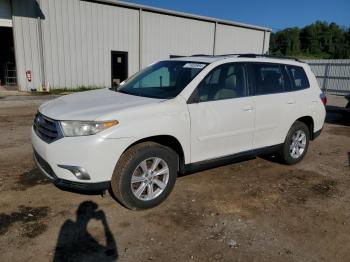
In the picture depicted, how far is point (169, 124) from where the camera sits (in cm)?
371

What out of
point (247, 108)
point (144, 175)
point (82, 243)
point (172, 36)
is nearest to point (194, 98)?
point (247, 108)

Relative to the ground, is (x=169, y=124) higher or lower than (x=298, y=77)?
lower

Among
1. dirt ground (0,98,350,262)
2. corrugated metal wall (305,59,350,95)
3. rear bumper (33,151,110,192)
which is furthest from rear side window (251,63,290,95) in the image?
corrugated metal wall (305,59,350,95)

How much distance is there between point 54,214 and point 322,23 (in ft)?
380

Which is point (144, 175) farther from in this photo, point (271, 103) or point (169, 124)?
point (271, 103)

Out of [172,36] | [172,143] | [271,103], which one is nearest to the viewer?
[172,143]

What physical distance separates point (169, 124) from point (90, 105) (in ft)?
3.03

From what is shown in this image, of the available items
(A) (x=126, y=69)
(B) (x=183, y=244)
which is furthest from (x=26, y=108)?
(B) (x=183, y=244)

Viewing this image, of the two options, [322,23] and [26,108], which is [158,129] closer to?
[26,108]

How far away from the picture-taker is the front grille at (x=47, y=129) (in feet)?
11.2

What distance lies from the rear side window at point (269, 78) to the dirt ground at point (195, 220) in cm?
133

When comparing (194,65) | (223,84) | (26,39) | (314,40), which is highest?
(314,40)

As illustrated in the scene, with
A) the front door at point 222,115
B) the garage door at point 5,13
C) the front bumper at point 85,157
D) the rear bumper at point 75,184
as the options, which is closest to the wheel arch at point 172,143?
the front door at point 222,115

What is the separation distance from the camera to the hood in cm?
341
